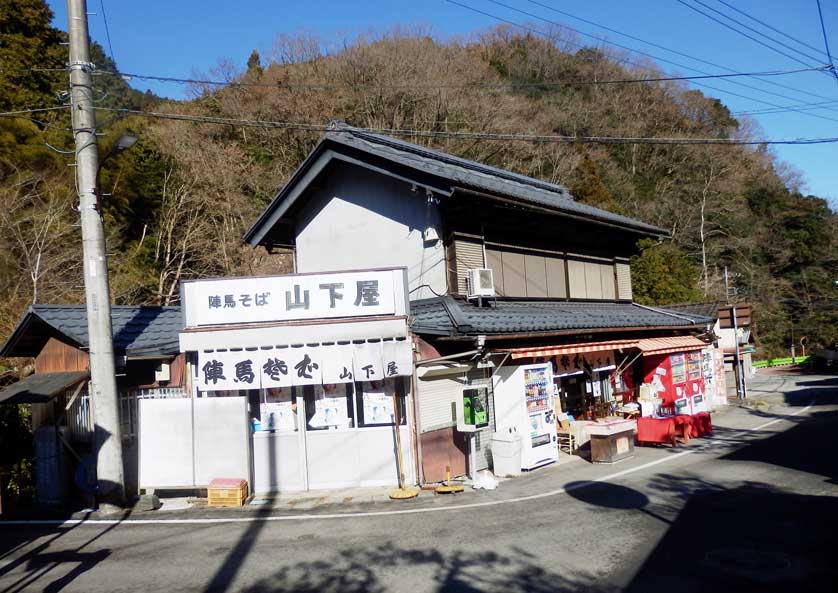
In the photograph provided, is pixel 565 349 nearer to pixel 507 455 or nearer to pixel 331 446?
pixel 507 455

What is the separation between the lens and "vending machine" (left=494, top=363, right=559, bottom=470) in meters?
12.8

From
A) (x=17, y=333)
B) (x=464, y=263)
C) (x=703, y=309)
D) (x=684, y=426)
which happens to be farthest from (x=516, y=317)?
(x=703, y=309)

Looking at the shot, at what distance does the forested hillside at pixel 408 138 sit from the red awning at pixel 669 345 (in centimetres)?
1358

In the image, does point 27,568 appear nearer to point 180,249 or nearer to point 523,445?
point 523,445

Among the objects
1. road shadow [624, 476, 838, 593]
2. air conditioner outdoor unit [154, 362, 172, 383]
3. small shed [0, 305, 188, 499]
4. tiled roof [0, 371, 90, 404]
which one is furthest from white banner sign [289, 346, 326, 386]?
road shadow [624, 476, 838, 593]

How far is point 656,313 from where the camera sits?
20.4 meters

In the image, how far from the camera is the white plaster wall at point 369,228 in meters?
14.3

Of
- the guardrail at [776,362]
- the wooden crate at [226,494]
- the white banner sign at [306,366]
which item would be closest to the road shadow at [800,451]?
the white banner sign at [306,366]

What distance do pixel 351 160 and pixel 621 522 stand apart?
10111 millimetres

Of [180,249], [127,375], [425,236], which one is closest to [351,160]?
[425,236]

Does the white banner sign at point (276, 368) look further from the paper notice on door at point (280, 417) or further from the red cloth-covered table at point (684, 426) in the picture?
the red cloth-covered table at point (684, 426)

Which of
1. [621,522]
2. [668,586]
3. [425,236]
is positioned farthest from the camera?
[425,236]

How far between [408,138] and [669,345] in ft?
65.5

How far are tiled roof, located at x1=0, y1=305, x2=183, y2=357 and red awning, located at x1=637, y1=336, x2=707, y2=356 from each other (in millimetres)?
12307
